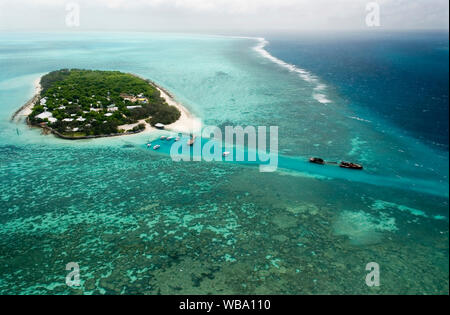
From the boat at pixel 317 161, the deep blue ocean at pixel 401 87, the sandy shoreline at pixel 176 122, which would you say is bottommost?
the boat at pixel 317 161

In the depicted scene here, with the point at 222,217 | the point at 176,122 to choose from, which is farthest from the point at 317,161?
the point at 176,122

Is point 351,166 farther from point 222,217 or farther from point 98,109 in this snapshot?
point 98,109

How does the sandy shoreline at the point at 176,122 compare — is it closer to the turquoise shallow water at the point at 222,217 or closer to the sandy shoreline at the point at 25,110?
the sandy shoreline at the point at 25,110

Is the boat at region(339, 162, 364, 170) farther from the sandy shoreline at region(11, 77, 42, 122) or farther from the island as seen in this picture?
the sandy shoreline at region(11, 77, 42, 122)

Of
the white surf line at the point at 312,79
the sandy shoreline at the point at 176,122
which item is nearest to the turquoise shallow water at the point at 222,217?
the sandy shoreline at the point at 176,122

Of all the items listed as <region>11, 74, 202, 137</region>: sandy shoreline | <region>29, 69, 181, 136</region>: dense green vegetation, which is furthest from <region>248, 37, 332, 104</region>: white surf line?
<region>29, 69, 181, 136</region>: dense green vegetation

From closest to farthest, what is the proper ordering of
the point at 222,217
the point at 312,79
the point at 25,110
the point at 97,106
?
the point at 222,217
the point at 97,106
the point at 25,110
the point at 312,79

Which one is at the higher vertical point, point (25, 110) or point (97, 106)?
point (97, 106)
